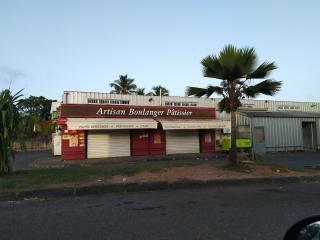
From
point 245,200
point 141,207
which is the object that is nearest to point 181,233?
point 141,207

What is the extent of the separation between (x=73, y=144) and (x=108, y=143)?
8.48 ft

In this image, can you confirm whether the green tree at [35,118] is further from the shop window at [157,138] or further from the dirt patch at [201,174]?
the shop window at [157,138]

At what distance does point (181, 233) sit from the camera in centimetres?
582

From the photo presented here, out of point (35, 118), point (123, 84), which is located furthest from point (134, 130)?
point (123, 84)

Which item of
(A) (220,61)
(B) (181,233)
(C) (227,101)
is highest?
(A) (220,61)

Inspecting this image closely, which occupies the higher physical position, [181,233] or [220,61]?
[220,61]

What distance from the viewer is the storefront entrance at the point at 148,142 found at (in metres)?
27.5

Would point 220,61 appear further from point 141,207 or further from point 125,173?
point 141,207

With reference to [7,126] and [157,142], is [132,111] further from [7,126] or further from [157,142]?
[7,126]

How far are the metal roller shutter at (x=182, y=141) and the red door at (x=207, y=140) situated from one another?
428 millimetres

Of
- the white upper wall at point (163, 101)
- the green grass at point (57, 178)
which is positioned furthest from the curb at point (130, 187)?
the white upper wall at point (163, 101)

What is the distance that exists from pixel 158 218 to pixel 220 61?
8422 millimetres

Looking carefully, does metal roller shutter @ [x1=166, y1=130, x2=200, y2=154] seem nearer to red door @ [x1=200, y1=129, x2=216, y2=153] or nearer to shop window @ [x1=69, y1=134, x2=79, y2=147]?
red door @ [x1=200, y1=129, x2=216, y2=153]

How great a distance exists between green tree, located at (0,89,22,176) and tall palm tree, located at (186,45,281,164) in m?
6.69
